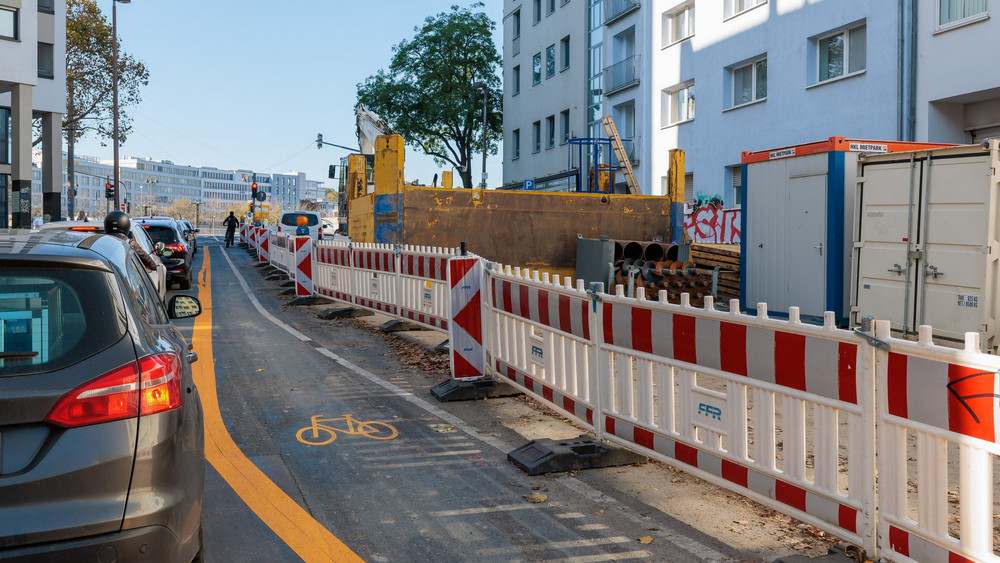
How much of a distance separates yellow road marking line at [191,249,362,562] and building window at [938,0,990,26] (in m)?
17.4

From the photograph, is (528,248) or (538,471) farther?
(528,248)

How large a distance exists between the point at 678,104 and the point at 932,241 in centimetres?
2095

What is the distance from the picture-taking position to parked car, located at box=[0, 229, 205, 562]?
2.88m

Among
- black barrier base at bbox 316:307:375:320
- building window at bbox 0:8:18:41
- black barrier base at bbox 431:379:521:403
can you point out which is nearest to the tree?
building window at bbox 0:8:18:41

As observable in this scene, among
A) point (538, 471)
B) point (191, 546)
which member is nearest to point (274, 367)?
point (538, 471)

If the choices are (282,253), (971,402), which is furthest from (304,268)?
(971,402)

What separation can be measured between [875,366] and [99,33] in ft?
187

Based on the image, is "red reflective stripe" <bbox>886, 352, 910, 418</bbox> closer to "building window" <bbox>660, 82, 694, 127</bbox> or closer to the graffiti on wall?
the graffiti on wall

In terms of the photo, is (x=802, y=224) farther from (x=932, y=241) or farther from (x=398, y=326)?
(x=398, y=326)

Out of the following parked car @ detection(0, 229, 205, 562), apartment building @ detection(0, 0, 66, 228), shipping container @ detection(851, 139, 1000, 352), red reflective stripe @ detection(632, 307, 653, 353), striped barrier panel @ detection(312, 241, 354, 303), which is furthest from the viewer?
apartment building @ detection(0, 0, 66, 228)

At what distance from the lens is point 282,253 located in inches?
979

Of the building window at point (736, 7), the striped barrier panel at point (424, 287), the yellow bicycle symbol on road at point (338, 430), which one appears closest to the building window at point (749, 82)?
the building window at point (736, 7)

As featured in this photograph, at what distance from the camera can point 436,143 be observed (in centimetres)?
5638

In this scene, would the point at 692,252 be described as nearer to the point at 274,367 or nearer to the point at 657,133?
the point at 274,367
